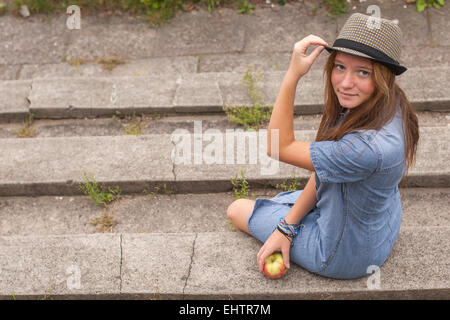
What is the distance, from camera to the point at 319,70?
4.43m

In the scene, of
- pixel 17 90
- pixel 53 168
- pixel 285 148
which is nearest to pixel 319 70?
pixel 285 148

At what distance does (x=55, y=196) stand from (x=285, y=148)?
86.0 inches

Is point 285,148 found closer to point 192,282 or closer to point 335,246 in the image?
point 335,246

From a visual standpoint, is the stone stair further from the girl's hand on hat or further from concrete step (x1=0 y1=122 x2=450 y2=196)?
the girl's hand on hat

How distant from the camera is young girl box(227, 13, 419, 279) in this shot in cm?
204

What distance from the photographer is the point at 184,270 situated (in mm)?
2938

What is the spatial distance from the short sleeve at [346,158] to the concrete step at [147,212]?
1285 mm

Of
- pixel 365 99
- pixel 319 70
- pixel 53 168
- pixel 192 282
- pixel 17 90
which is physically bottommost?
pixel 192 282

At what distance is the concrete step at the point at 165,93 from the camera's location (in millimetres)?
4102

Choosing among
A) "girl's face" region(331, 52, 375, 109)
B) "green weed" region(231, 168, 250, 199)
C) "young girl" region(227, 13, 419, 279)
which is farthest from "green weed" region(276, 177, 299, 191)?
"girl's face" region(331, 52, 375, 109)

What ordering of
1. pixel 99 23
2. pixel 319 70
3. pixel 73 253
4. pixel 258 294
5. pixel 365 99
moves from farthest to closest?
1. pixel 99 23
2. pixel 319 70
3. pixel 73 253
4. pixel 258 294
5. pixel 365 99

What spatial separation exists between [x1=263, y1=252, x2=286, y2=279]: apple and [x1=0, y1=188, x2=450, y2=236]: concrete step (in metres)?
0.59

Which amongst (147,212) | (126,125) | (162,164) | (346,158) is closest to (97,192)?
(147,212)

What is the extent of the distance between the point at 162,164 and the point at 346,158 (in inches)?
72.9
